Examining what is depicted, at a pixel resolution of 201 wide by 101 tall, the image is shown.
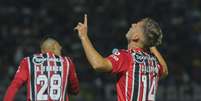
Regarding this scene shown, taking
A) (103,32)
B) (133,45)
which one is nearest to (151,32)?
(133,45)

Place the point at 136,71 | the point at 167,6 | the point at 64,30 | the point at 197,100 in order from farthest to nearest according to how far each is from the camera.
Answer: the point at 167,6
the point at 64,30
the point at 197,100
the point at 136,71

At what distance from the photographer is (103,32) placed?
50.6 feet

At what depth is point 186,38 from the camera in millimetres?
15867

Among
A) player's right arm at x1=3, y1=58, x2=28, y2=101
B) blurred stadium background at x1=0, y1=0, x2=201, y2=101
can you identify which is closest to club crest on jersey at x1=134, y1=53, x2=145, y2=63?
player's right arm at x1=3, y1=58, x2=28, y2=101

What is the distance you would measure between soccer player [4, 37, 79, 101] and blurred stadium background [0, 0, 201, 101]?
6461 mm

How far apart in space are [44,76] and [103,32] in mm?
8566

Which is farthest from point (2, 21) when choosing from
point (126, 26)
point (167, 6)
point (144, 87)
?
point (144, 87)

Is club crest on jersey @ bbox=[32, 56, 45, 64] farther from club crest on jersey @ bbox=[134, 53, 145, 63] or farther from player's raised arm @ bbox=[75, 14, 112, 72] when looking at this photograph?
player's raised arm @ bbox=[75, 14, 112, 72]

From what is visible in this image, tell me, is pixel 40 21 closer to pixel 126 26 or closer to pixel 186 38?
pixel 126 26

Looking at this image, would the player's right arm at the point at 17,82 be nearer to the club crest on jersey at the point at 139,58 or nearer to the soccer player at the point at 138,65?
the soccer player at the point at 138,65

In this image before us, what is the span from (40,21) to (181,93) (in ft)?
12.3

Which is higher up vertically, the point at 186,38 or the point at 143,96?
the point at 186,38

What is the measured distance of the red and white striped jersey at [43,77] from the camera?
690cm

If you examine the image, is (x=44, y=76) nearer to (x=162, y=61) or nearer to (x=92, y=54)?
(x=162, y=61)
